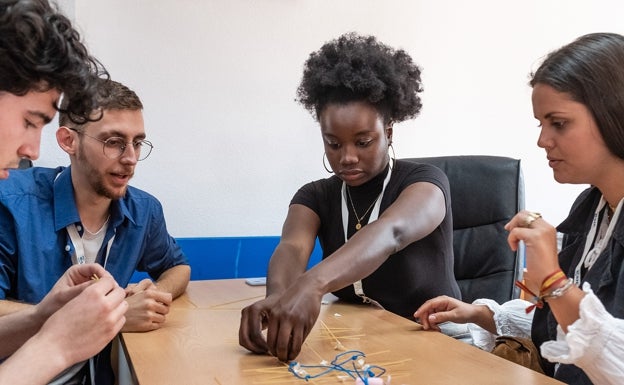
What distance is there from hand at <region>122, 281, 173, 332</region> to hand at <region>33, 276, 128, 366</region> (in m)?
0.35

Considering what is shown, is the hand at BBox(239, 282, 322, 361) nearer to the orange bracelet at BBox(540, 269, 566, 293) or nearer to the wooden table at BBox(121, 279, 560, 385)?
the wooden table at BBox(121, 279, 560, 385)

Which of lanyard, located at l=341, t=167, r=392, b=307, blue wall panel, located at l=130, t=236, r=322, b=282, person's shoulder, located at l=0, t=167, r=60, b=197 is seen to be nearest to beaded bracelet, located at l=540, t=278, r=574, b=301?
lanyard, located at l=341, t=167, r=392, b=307

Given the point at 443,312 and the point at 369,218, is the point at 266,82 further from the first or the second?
the point at 443,312

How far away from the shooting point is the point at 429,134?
120 inches

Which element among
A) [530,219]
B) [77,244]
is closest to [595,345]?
[530,219]

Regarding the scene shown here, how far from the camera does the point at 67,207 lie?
6.15ft

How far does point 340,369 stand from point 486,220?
1252mm

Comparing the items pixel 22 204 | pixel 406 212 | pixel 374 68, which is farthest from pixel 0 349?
pixel 374 68

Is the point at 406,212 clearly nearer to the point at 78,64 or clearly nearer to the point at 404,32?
the point at 78,64

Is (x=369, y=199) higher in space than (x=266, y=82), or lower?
lower

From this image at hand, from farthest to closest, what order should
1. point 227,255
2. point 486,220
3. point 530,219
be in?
point 227,255 < point 486,220 < point 530,219

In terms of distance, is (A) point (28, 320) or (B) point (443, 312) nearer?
(A) point (28, 320)

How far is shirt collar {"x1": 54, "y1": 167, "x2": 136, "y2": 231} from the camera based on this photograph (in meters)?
1.86

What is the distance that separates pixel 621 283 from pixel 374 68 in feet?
3.48
